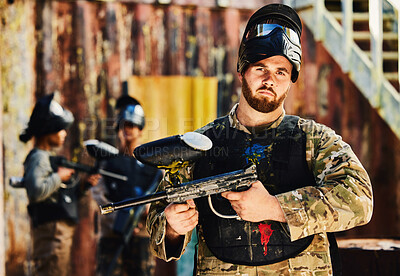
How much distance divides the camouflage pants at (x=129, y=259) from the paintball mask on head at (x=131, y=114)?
4.31 feet

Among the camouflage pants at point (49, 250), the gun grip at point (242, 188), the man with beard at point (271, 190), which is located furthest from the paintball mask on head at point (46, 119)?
the gun grip at point (242, 188)

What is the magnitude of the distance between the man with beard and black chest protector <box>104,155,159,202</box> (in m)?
2.88

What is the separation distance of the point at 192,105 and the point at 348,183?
4.62 m

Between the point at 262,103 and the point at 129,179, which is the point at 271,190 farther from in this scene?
the point at 129,179

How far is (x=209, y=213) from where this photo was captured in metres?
2.55

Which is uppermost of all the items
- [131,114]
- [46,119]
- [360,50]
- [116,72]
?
[360,50]

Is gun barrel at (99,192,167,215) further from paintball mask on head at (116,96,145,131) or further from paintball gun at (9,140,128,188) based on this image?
paintball mask on head at (116,96,145,131)

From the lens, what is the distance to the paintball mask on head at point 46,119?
218 inches

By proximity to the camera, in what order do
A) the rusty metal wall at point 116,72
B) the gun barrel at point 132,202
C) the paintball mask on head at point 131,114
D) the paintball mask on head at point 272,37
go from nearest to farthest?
the gun barrel at point 132,202 → the paintball mask on head at point 272,37 → the paintball mask on head at point 131,114 → the rusty metal wall at point 116,72

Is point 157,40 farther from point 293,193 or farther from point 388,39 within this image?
point 293,193

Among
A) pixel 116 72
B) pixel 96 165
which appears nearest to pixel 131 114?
pixel 96 165

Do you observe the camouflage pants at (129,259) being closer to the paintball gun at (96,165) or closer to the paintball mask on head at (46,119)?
the paintball gun at (96,165)

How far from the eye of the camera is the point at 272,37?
8.43 ft

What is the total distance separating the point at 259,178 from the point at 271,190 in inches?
3.4
